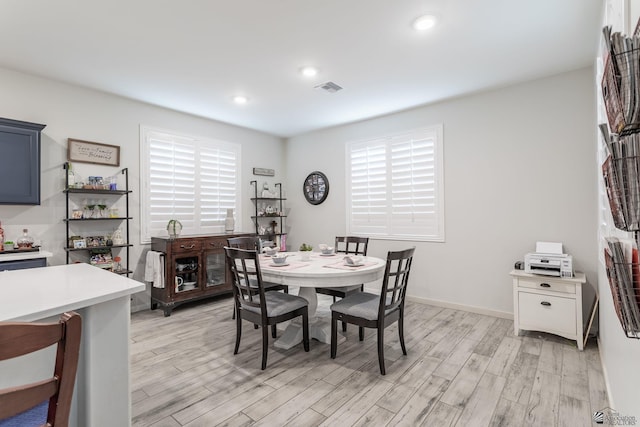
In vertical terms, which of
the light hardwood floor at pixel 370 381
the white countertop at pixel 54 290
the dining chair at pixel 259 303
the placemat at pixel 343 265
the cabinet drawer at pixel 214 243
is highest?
the white countertop at pixel 54 290

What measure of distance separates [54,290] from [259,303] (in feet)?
4.74

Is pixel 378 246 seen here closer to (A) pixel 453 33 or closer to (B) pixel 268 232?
(B) pixel 268 232

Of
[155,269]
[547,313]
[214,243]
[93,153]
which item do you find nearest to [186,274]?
[155,269]

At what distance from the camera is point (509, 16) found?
2379mm

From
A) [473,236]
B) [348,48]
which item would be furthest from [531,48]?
[473,236]

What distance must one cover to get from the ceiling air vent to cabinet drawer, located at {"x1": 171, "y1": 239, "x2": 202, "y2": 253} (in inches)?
98.8

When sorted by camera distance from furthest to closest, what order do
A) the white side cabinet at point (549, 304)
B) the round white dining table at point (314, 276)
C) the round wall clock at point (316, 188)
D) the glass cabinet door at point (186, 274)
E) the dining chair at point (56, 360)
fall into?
1. the round wall clock at point (316, 188)
2. the glass cabinet door at point (186, 274)
3. the white side cabinet at point (549, 304)
4. the round white dining table at point (314, 276)
5. the dining chair at point (56, 360)

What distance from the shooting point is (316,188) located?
5.54 metres

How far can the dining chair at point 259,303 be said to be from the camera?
248 centimetres

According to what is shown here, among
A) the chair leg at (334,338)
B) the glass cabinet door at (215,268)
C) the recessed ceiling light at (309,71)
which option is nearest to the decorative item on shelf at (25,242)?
the glass cabinet door at (215,268)

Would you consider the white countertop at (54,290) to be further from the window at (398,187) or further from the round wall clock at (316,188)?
the round wall clock at (316,188)
